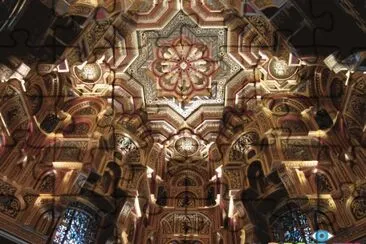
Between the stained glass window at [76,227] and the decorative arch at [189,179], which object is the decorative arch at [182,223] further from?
the stained glass window at [76,227]

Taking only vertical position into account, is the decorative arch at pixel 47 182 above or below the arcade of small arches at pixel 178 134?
below

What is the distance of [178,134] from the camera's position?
33.4ft

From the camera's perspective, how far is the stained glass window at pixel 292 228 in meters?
7.27

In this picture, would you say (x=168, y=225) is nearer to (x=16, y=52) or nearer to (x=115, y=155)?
(x=115, y=155)

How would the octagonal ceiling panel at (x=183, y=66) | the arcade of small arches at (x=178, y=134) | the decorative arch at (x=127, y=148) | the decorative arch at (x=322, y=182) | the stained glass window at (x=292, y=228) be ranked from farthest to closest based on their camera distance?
the octagonal ceiling panel at (x=183, y=66) < the decorative arch at (x=127, y=148) < the stained glass window at (x=292, y=228) < the decorative arch at (x=322, y=182) < the arcade of small arches at (x=178, y=134)

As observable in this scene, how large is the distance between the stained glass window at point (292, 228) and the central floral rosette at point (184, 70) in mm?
3532

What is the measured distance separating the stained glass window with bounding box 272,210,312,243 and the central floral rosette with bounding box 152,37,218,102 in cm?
353

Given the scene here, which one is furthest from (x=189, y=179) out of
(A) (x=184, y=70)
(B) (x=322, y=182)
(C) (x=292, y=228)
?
(B) (x=322, y=182)

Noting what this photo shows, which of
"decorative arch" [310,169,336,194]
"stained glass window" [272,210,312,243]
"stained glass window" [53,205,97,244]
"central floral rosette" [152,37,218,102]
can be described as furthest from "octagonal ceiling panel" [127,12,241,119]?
"decorative arch" [310,169,336,194]

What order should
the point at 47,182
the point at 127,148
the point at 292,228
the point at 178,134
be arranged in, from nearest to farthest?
the point at 47,182, the point at 292,228, the point at 127,148, the point at 178,134

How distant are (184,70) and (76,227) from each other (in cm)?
434

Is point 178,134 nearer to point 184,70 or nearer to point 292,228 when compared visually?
point 184,70

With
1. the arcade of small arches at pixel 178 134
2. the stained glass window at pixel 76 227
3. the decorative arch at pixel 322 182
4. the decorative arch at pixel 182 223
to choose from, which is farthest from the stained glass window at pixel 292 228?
the stained glass window at pixel 76 227

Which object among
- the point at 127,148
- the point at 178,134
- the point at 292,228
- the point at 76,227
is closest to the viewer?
the point at 292,228
